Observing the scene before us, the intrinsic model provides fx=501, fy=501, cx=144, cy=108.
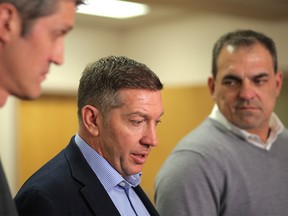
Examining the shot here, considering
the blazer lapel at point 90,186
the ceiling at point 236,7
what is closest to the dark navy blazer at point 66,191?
the blazer lapel at point 90,186

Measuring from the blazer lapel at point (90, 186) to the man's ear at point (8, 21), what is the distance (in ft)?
1.74

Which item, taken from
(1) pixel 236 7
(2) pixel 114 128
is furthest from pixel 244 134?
(1) pixel 236 7

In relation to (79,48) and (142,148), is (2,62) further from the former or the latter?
(79,48)

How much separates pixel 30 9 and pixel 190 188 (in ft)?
3.48

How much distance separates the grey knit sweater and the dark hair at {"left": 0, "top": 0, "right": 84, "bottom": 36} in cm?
103

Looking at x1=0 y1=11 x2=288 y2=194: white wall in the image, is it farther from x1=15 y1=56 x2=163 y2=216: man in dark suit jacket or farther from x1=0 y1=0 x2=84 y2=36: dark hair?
x1=0 y1=0 x2=84 y2=36: dark hair

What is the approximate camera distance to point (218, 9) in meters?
3.48

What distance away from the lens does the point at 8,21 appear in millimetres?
836

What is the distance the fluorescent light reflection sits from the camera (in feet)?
12.5

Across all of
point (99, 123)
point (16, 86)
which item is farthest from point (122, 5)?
point (16, 86)

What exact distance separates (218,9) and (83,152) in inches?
92.9

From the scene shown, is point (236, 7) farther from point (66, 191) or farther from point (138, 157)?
point (66, 191)

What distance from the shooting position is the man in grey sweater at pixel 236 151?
176 centimetres

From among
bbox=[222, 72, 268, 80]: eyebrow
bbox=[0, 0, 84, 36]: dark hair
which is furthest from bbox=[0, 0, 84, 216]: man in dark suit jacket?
bbox=[222, 72, 268, 80]: eyebrow
